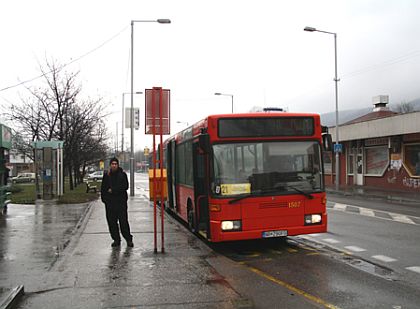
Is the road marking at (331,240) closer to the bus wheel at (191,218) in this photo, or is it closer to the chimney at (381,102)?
the bus wheel at (191,218)

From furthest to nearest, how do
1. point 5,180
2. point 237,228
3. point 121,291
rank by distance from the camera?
point 5,180
point 237,228
point 121,291

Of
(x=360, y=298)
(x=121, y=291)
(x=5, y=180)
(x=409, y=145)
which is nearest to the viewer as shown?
(x=360, y=298)


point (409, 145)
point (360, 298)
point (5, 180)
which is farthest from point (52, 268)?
point (409, 145)

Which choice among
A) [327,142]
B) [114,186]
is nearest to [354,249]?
[327,142]

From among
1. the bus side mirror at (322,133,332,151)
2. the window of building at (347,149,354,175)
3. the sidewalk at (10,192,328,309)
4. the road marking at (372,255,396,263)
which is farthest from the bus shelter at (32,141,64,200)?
the window of building at (347,149,354,175)

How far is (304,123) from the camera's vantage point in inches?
348

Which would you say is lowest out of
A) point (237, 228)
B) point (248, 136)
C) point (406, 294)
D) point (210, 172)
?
point (406, 294)

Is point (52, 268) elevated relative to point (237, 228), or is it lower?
lower

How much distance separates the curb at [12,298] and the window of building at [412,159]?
2416 centimetres

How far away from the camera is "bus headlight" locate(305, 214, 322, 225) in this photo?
866 cm

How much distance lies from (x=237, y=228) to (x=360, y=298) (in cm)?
302

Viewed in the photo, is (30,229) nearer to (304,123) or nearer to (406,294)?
(304,123)

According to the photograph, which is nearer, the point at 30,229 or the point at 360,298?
the point at 360,298

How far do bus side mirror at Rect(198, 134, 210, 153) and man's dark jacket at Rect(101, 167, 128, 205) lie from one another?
1.99 meters
